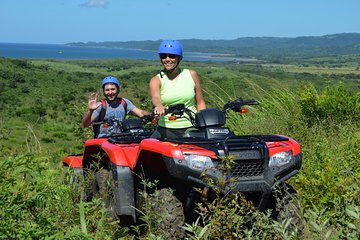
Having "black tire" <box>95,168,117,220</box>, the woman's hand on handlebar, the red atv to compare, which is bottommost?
"black tire" <box>95,168,117,220</box>

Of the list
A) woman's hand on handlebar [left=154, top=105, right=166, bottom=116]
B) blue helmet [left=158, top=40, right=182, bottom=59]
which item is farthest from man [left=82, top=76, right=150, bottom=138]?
woman's hand on handlebar [left=154, top=105, right=166, bottom=116]

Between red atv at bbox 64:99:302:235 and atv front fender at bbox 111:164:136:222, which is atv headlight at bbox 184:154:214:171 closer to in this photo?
red atv at bbox 64:99:302:235

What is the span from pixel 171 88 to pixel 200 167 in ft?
5.19

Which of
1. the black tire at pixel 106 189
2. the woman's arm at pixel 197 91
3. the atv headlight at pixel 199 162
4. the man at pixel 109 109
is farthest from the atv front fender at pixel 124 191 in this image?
the man at pixel 109 109

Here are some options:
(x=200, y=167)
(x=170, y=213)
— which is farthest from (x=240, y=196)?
(x=170, y=213)

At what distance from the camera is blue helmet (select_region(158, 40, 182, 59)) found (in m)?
5.99

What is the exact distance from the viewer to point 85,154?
6820mm

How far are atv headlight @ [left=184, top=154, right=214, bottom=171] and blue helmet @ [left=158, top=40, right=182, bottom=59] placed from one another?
5.41 feet

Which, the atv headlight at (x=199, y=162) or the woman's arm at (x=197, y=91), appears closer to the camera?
the atv headlight at (x=199, y=162)

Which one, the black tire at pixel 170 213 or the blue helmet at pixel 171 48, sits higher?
the blue helmet at pixel 171 48

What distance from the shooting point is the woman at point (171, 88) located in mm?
5891

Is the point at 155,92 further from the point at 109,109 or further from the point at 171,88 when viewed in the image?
the point at 109,109

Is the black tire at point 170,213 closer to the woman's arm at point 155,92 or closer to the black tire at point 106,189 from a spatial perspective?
the black tire at point 106,189

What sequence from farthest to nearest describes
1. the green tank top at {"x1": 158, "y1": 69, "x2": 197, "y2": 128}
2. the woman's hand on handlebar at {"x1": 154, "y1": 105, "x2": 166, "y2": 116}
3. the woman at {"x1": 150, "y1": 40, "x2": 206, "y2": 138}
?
the green tank top at {"x1": 158, "y1": 69, "x2": 197, "y2": 128}
the woman at {"x1": 150, "y1": 40, "x2": 206, "y2": 138}
the woman's hand on handlebar at {"x1": 154, "y1": 105, "x2": 166, "y2": 116}
